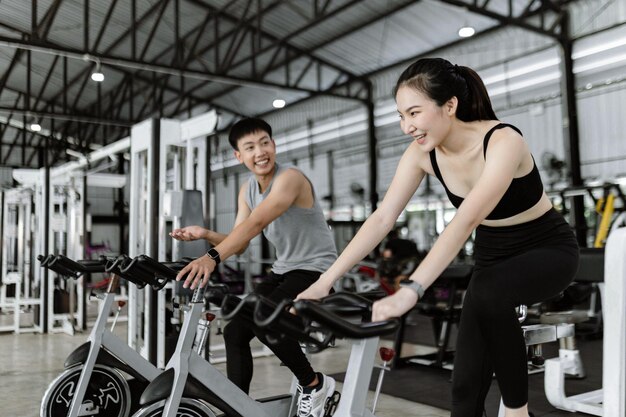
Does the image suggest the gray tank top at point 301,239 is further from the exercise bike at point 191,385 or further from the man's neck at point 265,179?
the exercise bike at point 191,385

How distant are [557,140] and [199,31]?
645 cm

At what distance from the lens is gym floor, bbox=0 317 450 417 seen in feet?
11.6

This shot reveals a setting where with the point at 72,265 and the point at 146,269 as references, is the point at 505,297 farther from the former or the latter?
the point at 72,265

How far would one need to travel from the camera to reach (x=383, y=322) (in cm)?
120

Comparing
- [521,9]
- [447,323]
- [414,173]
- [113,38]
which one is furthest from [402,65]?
[414,173]

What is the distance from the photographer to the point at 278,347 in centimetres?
232

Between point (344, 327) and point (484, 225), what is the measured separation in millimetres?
673

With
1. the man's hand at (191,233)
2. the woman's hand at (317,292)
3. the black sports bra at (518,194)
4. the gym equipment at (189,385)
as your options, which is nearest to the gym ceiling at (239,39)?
the man's hand at (191,233)

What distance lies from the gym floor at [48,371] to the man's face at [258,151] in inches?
68.0

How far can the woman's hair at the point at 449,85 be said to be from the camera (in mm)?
1466

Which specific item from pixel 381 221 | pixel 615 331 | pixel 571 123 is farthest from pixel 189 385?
pixel 571 123

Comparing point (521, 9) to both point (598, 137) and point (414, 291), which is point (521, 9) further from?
point (414, 291)

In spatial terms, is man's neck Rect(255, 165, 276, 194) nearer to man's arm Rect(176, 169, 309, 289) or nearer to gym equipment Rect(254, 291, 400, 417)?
man's arm Rect(176, 169, 309, 289)

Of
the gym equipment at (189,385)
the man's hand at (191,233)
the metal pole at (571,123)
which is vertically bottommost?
the gym equipment at (189,385)
